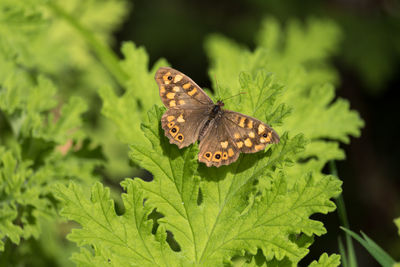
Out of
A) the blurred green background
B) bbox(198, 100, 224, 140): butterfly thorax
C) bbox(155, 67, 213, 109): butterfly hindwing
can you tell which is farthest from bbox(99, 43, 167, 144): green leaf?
the blurred green background

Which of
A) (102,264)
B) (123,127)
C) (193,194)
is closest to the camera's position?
(102,264)

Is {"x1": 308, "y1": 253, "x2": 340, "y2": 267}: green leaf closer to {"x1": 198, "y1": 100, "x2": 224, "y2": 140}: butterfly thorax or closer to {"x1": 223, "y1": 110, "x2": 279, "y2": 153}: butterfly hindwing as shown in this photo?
{"x1": 223, "y1": 110, "x2": 279, "y2": 153}: butterfly hindwing

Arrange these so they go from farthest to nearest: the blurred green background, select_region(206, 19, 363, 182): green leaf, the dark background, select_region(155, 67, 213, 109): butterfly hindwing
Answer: the dark background < the blurred green background < select_region(155, 67, 213, 109): butterfly hindwing < select_region(206, 19, 363, 182): green leaf

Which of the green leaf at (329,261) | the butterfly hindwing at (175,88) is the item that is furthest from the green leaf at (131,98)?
the green leaf at (329,261)

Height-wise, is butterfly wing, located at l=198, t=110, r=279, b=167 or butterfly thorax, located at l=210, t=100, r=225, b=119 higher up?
butterfly thorax, located at l=210, t=100, r=225, b=119

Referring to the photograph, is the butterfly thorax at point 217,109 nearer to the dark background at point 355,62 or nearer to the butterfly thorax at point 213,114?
the butterfly thorax at point 213,114

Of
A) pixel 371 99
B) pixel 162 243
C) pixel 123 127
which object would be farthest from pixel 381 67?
pixel 162 243

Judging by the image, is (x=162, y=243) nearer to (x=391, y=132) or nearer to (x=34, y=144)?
(x=34, y=144)

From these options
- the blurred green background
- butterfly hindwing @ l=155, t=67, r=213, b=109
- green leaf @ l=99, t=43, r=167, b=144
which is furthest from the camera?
the blurred green background

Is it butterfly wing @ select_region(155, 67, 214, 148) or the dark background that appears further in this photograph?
the dark background

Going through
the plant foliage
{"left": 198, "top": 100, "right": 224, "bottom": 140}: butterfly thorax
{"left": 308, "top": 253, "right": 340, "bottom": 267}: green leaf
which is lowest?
{"left": 308, "top": 253, "right": 340, "bottom": 267}: green leaf
